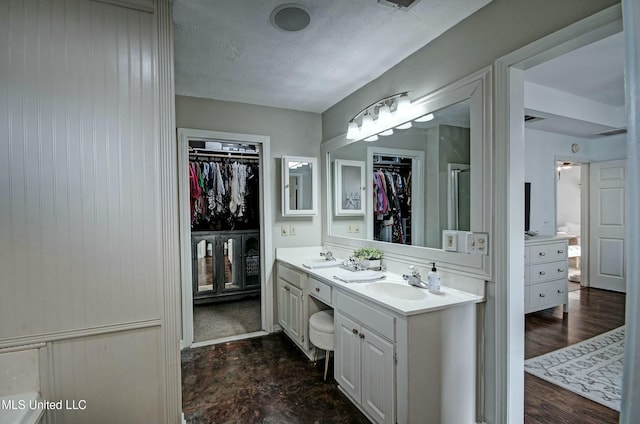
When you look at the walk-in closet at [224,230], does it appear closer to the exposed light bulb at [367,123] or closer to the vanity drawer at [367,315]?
the exposed light bulb at [367,123]

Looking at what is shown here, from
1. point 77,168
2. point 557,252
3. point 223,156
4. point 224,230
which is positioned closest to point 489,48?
point 77,168

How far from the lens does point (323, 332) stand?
229 cm

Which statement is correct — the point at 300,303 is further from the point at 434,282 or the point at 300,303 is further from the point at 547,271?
the point at 547,271

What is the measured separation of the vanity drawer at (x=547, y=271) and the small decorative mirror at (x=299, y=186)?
2.72m

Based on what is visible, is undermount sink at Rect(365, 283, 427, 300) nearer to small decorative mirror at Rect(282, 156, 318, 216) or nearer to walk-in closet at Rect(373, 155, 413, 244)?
walk-in closet at Rect(373, 155, 413, 244)

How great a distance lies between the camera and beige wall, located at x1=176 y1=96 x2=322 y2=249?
305 cm

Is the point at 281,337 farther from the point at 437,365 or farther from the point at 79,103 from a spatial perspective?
the point at 79,103

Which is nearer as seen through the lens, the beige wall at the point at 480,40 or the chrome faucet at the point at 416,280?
the beige wall at the point at 480,40

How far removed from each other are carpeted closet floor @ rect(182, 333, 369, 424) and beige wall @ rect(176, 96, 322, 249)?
45.9 inches

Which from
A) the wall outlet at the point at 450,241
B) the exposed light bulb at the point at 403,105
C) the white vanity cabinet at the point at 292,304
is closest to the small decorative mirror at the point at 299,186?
the white vanity cabinet at the point at 292,304

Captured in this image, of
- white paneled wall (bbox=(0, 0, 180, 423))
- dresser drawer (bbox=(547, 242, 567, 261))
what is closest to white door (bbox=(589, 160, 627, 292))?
dresser drawer (bbox=(547, 242, 567, 261))

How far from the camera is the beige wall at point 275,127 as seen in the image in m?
3.05

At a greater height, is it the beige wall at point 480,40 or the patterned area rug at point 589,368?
the beige wall at point 480,40

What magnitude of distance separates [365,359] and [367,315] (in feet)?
0.92
